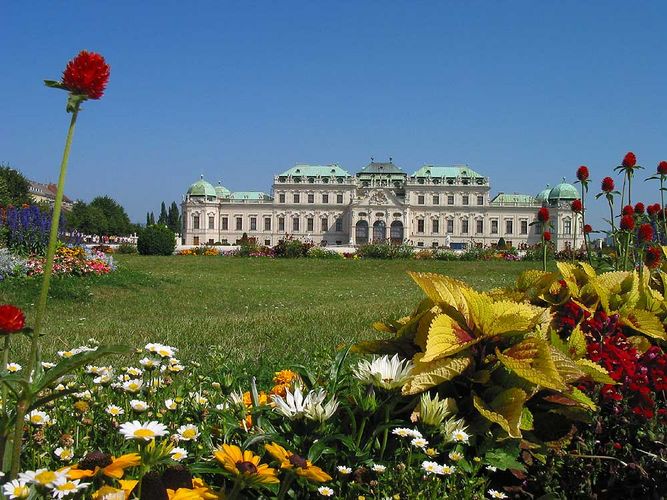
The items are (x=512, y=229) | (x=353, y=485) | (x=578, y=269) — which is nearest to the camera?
(x=353, y=485)

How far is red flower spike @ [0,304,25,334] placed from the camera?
50.5 inches

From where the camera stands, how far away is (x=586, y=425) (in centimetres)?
232

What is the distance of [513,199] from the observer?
74500mm

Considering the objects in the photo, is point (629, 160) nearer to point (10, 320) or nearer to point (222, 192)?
point (10, 320)

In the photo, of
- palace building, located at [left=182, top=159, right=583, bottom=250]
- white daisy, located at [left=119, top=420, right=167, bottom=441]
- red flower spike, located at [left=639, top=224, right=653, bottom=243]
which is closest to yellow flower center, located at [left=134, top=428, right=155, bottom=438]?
white daisy, located at [left=119, top=420, right=167, bottom=441]

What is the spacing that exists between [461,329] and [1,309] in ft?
5.00

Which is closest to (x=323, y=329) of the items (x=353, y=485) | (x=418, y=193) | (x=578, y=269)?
(x=578, y=269)

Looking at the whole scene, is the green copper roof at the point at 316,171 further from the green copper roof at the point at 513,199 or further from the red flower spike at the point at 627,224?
the red flower spike at the point at 627,224

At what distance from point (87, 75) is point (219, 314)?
7.95 m

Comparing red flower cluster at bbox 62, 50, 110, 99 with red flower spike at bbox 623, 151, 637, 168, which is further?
red flower spike at bbox 623, 151, 637, 168

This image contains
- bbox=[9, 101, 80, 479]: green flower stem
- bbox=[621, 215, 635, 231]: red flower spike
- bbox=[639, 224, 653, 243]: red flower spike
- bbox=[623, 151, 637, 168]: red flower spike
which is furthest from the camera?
bbox=[623, 151, 637, 168]: red flower spike

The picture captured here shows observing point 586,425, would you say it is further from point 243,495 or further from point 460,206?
point 460,206

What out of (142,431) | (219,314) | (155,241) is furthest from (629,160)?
(155,241)

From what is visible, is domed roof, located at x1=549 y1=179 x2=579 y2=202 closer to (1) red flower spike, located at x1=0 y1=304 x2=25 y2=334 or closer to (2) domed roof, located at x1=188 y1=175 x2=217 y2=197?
(2) domed roof, located at x1=188 y1=175 x2=217 y2=197
